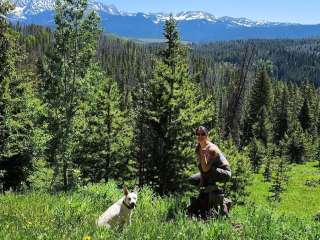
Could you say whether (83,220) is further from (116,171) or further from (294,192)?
(294,192)

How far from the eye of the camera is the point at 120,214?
9.38 m

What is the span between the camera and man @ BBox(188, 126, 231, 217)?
10641 millimetres

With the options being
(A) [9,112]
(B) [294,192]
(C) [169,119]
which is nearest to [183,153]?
(C) [169,119]

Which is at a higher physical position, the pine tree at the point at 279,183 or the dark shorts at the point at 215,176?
the dark shorts at the point at 215,176

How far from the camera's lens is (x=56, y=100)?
2984cm

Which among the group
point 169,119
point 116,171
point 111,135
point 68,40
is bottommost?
point 116,171

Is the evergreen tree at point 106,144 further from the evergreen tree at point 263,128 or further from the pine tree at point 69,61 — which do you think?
the evergreen tree at point 263,128

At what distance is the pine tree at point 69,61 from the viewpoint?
1137 inches

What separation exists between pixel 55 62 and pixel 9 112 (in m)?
4.46

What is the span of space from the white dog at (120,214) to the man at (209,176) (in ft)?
6.13

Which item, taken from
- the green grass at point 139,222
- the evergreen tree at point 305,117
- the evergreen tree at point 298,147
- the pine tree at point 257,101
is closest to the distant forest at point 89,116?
the green grass at point 139,222

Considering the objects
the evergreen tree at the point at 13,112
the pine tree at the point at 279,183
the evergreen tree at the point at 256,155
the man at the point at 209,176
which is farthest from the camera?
the evergreen tree at the point at 256,155

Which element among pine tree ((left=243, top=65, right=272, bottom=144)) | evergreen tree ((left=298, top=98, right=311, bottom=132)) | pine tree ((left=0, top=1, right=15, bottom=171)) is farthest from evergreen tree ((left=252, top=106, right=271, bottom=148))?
pine tree ((left=0, top=1, right=15, bottom=171))

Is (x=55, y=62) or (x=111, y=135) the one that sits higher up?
(x=55, y=62)
